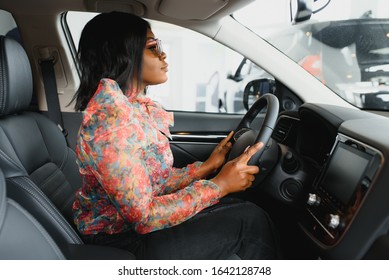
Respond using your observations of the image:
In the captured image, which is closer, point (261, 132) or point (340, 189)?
point (340, 189)

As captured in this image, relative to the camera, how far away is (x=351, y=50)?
2.20 meters

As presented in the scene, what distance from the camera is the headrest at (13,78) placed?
1227mm

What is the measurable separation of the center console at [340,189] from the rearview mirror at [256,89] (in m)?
0.97

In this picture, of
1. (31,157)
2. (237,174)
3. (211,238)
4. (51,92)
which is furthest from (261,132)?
(51,92)

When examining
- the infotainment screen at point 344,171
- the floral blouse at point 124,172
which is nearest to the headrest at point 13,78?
the floral blouse at point 124,172

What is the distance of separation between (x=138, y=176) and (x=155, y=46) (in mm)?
526

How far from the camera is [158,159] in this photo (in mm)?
1298

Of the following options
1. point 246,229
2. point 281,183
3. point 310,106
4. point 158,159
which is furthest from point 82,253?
point 310,106

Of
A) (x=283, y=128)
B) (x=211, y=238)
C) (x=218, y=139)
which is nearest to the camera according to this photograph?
(x=211, y=238)

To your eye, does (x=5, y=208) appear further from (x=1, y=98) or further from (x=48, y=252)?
(x=1, y=98)

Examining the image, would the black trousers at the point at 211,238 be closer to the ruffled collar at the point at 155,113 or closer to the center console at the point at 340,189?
the center console at the point at 340,189

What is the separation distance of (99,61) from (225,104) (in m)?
1.88

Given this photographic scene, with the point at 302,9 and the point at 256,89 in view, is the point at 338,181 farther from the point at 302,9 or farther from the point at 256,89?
the point at 256,89

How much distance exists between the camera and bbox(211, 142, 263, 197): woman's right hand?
3.91ft
